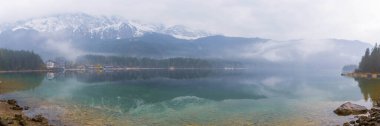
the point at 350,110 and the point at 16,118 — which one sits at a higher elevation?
the point at 16,118

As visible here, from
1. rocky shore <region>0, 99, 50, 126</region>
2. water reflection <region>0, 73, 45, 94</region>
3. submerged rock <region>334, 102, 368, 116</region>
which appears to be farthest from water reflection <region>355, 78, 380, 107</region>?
water reflection <region>0, 73, 45, 94</region>

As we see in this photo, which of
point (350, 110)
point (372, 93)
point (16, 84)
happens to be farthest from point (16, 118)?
point (372, 93)

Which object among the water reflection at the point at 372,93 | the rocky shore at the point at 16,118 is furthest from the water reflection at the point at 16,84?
the water reflection at the point at 372,93

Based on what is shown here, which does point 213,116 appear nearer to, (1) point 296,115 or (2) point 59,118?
→ (1) point 296,115

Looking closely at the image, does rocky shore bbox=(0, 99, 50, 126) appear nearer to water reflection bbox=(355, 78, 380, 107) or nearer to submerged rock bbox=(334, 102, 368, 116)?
submerged rock bbox=(334, 102, 368, 116)

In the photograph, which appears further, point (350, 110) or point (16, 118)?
point (350, 110)

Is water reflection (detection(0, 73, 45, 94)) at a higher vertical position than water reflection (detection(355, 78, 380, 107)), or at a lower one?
higher

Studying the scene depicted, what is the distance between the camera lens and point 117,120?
52.8 metres

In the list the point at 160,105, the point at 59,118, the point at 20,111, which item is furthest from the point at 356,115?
the point at 20,111

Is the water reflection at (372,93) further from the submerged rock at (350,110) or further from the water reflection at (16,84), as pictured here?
the water reflection at (16,84)

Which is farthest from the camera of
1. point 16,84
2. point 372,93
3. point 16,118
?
point 16,84

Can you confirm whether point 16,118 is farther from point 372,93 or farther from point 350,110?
point 372,93

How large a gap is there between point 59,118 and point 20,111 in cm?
1018

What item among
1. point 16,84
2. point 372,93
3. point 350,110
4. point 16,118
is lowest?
point 372,93
